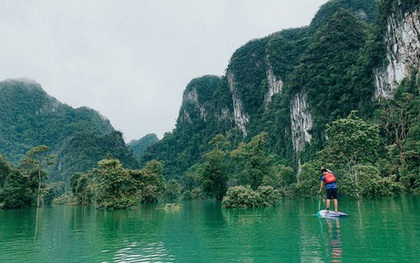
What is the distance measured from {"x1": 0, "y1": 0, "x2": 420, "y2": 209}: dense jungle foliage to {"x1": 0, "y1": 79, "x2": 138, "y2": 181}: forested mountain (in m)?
0.64

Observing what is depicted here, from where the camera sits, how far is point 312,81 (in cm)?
7525

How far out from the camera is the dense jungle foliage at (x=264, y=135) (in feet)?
111

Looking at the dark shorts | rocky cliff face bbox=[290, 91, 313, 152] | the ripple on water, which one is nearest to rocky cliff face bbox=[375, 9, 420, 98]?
rocky cliff face bbox=[290, 91, 313, 152]

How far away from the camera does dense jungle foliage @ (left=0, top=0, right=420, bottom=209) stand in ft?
111

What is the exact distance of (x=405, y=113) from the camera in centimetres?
4438

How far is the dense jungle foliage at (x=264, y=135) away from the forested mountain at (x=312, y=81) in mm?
330

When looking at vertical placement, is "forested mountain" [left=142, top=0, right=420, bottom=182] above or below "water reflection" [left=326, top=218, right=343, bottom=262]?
above

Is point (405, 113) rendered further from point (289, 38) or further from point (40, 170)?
point (289, 38)

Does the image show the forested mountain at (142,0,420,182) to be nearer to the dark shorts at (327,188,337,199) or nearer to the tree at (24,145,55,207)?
the dark shorts at (327,188,337,199)

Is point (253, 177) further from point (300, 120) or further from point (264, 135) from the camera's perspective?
point (300, 120)

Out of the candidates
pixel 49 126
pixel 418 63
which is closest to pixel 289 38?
pixel 418 63

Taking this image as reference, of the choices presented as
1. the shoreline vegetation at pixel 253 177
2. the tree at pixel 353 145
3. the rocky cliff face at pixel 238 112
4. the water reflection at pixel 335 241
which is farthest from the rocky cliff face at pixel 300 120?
the water reflection at pixel 335 241

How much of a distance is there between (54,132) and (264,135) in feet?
479

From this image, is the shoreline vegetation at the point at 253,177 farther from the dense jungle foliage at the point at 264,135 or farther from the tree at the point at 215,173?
the dense jungle foliage at the point at 264,135
